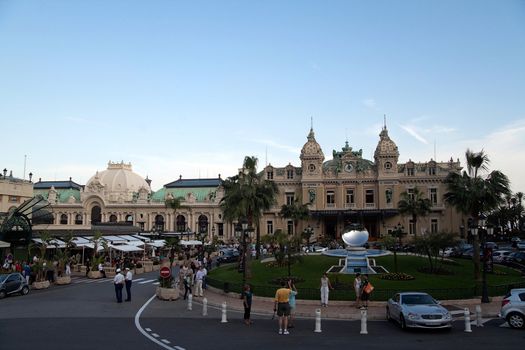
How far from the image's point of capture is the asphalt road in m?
15.4

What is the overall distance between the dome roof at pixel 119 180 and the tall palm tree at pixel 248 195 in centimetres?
7307

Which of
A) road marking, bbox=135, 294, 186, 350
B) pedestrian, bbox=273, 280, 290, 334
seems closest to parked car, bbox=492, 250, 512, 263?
pedestrian, bbox=273, 280, 290, 334

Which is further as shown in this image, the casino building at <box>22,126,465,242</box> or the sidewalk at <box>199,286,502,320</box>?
the casino building at <box>22,126,465,242</box>

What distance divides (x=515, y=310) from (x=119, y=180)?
4104 inches

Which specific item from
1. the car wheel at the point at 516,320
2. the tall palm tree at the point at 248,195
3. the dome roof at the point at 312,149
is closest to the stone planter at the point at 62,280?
the tall palm tree at the point at 248,195

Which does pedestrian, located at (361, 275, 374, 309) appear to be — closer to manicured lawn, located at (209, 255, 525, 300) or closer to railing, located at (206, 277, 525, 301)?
railing, located at (206, 277, 525, 301)

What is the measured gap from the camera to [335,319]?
2091 cm

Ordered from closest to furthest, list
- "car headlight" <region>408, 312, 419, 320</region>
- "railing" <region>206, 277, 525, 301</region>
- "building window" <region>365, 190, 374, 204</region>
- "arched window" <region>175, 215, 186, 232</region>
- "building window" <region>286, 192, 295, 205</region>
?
"car headlight" <region>408, 312, 419, 320</region> → "railing" <region>206, 277, 525, 301</region> → "building window" <region>365, 190, 374, 204</region> → "building window" <region>286, 192, 295, 205</region> → "arched window" <region>175, 215, 186, 232</region>

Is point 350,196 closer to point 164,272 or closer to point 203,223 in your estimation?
point 203,223

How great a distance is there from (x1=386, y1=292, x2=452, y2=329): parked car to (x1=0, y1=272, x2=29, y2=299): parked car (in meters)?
21.4

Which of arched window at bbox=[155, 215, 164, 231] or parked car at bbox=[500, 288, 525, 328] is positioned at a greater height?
arched window at bbox=[155, 215, 164, 231]

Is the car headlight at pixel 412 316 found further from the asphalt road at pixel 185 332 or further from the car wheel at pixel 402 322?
the asphalt road at pixel 185 332

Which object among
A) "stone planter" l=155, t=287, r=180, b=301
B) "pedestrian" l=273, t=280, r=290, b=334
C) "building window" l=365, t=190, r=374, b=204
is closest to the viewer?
"pedestrian" l=273, t=280, r=290, b=334

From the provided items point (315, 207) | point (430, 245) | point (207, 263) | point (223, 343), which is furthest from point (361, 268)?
point (315, 207)
